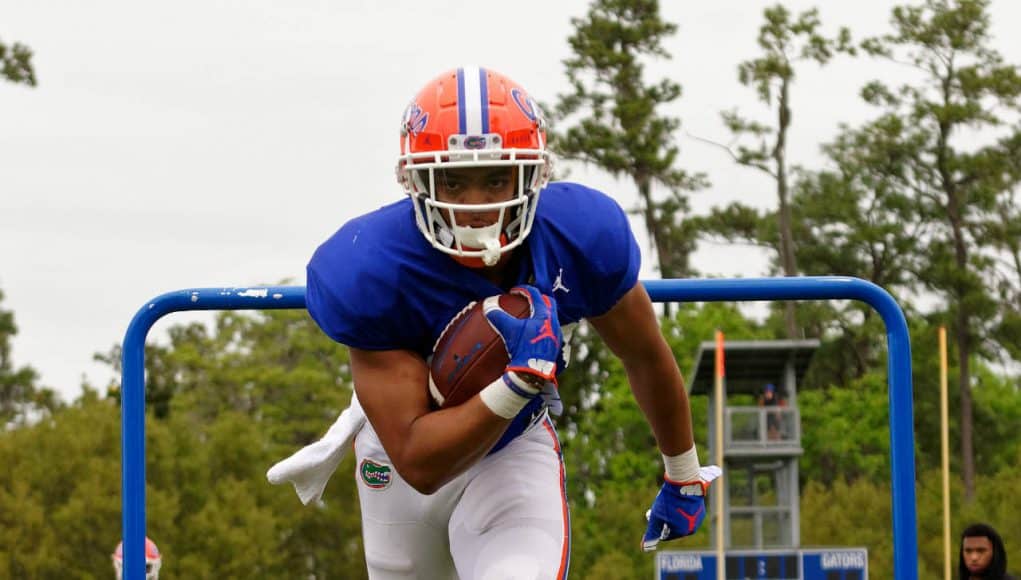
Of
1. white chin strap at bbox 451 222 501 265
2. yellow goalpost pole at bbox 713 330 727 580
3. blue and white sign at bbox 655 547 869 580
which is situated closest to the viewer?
white chin strap at bbox 451 222 501 265

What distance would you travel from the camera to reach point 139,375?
5.04 meters

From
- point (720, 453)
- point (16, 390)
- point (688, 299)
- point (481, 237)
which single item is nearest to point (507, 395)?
point (481, 237)

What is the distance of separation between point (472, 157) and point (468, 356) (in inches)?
15.2

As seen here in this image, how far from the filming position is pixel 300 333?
42.4m

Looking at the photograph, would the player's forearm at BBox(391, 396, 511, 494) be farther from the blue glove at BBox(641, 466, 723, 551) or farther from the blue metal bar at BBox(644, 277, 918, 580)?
the blue metal bar at BBox(644, 277, 918, 580)

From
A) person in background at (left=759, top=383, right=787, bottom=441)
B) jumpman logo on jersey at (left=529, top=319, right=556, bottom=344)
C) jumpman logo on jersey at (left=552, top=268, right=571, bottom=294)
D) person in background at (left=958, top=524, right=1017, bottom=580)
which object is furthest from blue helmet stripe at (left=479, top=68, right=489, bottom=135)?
person in background at (left=759, top=383, right=787, bottom=441)

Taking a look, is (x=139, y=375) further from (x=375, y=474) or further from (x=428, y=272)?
(x=428, y=272)

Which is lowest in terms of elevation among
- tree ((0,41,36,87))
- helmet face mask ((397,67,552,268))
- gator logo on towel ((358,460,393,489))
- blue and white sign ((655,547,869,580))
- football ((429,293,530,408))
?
gator logo on towel ((358,460,393,489))

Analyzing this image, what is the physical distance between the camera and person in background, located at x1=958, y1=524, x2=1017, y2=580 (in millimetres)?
8555

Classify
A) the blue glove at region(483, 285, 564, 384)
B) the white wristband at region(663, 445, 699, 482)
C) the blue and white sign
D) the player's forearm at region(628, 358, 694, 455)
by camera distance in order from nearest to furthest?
the blue glove at region(483, 285, 564, 384)
the player's forearm at region(628, 358, 694, 455)
the white wristband at region(663, 445, 699, 482)
the blue and white sign

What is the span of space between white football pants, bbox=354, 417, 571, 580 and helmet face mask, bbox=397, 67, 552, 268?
54 centimetres

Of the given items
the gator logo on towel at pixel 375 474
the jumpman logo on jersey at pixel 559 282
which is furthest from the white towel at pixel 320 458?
the jumpman logo on jersey at pixel 559 282

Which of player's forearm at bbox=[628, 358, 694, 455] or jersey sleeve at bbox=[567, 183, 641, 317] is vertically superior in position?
jersey sleeve at bbox=[567, 183, 641, 317]

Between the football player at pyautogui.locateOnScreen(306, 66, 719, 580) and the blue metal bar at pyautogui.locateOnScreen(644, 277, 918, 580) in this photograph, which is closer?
the football player at pyautogui.locateOnScreen(306, 66, 719, 580)
